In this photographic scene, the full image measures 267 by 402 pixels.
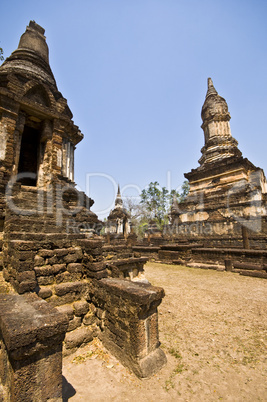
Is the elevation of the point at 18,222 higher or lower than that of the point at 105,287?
higher

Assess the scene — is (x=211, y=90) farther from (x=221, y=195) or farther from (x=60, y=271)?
(x=60, y=271)

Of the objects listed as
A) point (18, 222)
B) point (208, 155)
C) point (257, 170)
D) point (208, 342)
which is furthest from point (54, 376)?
point (208, 155)

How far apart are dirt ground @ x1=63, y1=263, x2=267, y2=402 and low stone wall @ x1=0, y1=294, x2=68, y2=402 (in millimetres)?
778

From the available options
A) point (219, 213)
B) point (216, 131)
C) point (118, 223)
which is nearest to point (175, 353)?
point (219, 213)

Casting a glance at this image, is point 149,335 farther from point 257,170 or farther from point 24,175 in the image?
point 257,170

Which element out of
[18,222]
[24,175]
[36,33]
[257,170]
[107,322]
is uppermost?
[36,33]

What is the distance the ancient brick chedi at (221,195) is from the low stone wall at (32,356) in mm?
9637

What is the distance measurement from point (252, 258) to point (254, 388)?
6.97 meters

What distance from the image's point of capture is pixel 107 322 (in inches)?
122

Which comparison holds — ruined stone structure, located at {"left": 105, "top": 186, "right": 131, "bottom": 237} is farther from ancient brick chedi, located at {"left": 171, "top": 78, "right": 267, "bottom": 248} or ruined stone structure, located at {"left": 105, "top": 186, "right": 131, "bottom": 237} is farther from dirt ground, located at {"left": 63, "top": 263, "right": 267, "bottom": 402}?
dirt ground, located at {"left": 63, "top": 263, "right": 267, "bottom": 402}

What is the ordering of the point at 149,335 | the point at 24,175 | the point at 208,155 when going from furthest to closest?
the point at 208,155
the point at 24,175
the point at 149,335

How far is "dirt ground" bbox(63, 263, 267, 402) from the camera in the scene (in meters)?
2.20

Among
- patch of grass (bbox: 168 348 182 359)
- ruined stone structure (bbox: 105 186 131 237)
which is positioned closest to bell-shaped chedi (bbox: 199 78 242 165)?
ruined stone structure (bbox: 105 186 131 237)

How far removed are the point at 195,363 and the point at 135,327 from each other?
1045mm
